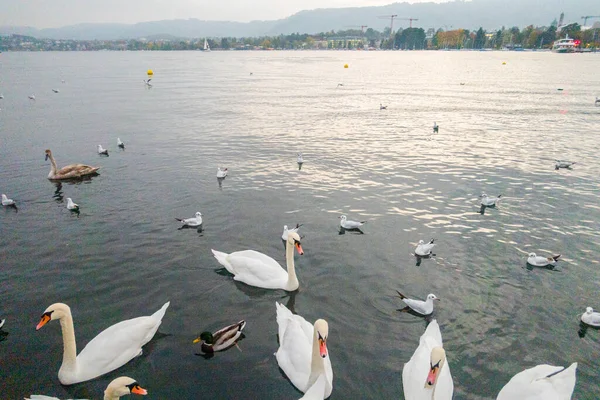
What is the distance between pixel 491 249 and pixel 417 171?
29.8 feet

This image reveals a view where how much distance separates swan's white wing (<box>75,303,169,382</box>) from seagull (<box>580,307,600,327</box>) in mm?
10339

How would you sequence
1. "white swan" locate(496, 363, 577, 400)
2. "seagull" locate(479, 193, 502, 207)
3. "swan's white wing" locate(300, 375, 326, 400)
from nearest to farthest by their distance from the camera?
"swan's white wing" locate(300, 375, 326, 400) < "white swan" locate(496, 363, 577, 400) < "seagull" locate(479, 193, 502, 207)

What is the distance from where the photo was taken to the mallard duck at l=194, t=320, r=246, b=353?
349 inches

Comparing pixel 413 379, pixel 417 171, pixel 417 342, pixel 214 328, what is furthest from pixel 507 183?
pixel 214 328

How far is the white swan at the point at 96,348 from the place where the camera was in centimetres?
809

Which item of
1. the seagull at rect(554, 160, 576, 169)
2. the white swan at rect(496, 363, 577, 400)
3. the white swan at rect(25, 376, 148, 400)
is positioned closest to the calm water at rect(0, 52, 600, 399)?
the seagull at rect(554, 160, 576, 169)

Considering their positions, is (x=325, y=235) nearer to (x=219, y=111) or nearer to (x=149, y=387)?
(x=149, y=387)

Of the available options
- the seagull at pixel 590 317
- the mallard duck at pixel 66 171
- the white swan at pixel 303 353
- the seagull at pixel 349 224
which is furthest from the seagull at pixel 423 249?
the mallard duck at pixel 66 171

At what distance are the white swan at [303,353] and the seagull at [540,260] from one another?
25.0 ft

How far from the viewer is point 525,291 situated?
444 inches

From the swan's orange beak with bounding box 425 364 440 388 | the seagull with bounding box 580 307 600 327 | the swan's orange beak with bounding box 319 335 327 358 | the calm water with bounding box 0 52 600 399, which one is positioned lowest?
the calm water with bounding box 0 52 600 399

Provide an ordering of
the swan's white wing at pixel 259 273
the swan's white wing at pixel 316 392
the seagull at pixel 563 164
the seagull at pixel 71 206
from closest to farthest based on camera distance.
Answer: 1. the swan's white wing at pixel 316 392
2. the swan's white wing at pixel 259 273
3. the seagull at pixel 71 206
4. the seagull at pixel 563 164

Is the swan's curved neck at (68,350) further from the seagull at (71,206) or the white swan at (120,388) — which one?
the seagull at (71,206)

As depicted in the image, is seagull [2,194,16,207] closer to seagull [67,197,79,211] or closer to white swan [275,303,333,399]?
seagull [67,197,79,211]
